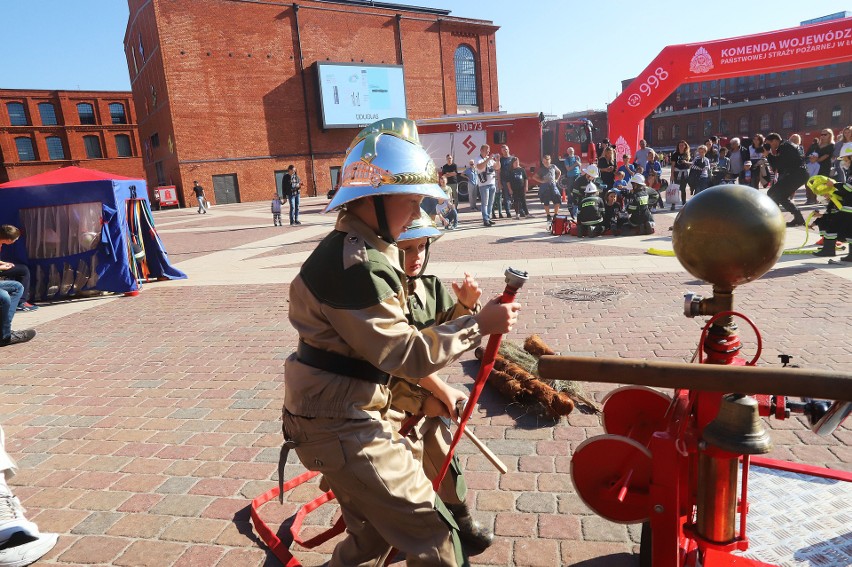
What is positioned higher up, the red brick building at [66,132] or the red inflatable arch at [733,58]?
the red brick building at [66,132]

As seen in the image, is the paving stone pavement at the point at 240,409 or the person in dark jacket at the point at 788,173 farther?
the person in dark jacket at the point at 788,173

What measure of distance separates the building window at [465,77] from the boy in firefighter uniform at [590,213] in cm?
3363

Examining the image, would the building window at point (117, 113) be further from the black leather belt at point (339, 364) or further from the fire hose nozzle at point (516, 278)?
the fire hose nozzle at point (516, 278)

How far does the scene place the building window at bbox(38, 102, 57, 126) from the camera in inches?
2013

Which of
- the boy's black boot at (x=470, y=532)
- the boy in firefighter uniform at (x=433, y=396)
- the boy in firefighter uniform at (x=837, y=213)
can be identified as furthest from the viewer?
the boy in firefighter uniform at (x=837, y=213)

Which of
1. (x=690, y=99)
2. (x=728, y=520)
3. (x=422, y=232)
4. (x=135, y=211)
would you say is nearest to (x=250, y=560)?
(x=422, y=232)

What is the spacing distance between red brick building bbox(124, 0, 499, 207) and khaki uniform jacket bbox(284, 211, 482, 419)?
34.8 m

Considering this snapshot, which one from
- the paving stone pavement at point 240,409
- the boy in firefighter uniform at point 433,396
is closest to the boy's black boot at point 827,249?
the paving stone pavement at point 240,409

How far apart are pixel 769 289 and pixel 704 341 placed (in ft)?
20.8

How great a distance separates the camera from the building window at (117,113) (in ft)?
177

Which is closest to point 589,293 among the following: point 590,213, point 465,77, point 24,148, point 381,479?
point 590,213

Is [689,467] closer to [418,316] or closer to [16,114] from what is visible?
[418,316]

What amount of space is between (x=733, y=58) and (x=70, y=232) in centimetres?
1759

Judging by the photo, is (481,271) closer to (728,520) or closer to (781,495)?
(781,495)
